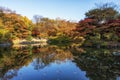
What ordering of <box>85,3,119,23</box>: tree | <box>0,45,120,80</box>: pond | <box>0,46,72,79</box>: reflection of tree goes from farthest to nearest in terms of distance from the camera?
<box>85,3,119,23</box>: tree < <box>0,46,72,79</box>: reflection of tree < <box>0,45,120,80</box>: pond

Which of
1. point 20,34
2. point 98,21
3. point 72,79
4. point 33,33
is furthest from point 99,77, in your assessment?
point 33,33

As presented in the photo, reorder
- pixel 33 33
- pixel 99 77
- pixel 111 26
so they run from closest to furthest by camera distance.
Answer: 1. pixel 99 77
2. pixel 111 26
3. pixel 33 33

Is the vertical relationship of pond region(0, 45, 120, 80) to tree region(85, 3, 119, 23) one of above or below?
below

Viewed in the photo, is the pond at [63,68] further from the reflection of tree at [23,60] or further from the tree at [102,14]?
the tree at [102,14]

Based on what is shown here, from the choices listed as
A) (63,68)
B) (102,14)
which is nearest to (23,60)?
(63,68)

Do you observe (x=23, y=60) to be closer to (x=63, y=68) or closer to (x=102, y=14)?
(x=63, y=68)

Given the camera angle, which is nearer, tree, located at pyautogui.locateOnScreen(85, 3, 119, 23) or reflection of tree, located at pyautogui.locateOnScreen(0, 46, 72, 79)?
reflection of tree, located at pyautogui.locateOnScreen(0, 46, 72, 79)

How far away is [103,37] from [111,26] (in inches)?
72.9

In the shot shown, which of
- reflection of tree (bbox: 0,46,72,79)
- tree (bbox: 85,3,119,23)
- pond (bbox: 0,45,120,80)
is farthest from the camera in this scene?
tree (bbox: 85,3,119,23)

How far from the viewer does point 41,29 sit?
4816 cm

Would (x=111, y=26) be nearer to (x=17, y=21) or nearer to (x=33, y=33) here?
(x=17, y=21)

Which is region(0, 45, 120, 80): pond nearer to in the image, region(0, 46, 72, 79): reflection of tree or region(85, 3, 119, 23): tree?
region(0, 46, 72, 79): reflection of tree

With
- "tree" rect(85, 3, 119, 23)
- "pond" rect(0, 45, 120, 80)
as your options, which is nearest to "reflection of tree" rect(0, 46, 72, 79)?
"pond" rect(0, 45, 120, 80)

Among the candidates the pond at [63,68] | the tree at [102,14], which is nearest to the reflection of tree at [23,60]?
the pond at [63,68]
